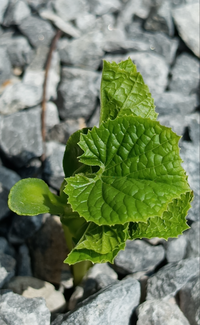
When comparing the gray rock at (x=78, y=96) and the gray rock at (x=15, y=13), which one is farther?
the gray rock at (x=15, y=13)

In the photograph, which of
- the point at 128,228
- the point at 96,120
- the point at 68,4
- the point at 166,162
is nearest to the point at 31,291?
the point at 128,228

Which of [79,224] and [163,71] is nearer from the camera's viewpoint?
[79,224]

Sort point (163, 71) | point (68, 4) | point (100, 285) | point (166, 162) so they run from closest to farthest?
point (166, 162) < point (100, 285) < point (163, 71) < point (68, 4)

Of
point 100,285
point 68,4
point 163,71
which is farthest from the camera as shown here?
point 68,4

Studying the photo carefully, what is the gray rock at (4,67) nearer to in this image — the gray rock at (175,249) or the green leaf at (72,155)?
the green leaf at (72,155)

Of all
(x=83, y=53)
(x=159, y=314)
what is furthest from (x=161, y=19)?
(x=159, y=314)

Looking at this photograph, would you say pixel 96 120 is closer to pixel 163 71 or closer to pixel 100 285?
pixel 163 71

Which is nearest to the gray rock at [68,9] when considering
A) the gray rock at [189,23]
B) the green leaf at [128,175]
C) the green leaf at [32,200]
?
the gray rock at [189,23]
